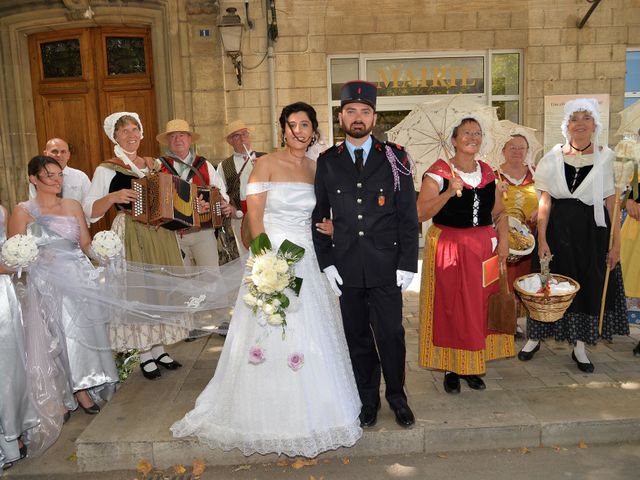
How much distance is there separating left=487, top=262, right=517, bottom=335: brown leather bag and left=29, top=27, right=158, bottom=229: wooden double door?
703 cm

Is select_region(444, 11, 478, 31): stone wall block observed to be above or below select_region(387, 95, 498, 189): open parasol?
above

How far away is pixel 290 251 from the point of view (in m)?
3.34

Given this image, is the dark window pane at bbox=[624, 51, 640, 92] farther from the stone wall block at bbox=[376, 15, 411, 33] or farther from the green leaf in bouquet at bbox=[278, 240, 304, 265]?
the green leaf in bouquet at bbox=[278, 240, 304, 265]

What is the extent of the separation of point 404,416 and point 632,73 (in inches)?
334

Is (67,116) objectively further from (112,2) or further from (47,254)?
(47,254)

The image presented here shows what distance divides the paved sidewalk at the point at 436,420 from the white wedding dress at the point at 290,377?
224 millimetres

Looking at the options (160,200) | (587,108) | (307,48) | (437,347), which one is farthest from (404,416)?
(307,48)

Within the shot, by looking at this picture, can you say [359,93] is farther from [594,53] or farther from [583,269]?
[594,53]

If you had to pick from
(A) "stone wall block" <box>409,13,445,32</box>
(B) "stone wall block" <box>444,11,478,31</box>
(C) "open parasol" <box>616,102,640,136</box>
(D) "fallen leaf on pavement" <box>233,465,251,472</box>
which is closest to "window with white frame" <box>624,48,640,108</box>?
(B) "stone wall block" <box>444,11,478,31</box>

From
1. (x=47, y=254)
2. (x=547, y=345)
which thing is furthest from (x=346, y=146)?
(x=547, y=345)

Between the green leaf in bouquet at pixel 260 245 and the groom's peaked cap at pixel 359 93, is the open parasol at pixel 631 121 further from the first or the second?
the green leaf in bouquet at pixel 260 245

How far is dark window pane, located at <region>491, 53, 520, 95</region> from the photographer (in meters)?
9.36

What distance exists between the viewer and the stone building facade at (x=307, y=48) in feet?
29.1

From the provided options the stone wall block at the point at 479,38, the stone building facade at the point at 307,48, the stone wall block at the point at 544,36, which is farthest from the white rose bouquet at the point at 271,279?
the stone wall block at the point at 544,36
